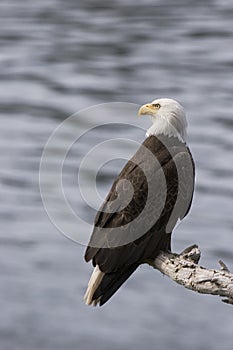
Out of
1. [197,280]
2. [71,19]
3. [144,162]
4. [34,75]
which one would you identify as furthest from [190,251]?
[71,19]

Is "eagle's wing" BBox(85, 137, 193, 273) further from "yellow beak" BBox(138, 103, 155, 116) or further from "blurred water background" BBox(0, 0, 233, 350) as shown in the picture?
"blurred water background" BBox(0, 0, 233, 350)

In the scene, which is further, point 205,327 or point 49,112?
point 49,112

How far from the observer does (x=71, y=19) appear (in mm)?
37094

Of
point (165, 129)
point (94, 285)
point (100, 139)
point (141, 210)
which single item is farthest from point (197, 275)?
point (100, 139)

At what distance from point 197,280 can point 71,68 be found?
2406 cm

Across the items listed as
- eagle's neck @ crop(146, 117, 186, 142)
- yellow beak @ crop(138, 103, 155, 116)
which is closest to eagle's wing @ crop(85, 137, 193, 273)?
eagle's neck @ crop(146, 117, 186, 142)

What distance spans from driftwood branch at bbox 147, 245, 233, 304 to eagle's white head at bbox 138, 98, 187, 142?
1.30 metres

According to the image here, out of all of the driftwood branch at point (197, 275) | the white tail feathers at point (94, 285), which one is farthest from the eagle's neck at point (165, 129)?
A: the driftwood branch at point (197, 275)

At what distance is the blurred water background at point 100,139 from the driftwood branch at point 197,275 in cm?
996

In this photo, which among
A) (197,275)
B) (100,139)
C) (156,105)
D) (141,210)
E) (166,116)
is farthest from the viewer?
(100,139)

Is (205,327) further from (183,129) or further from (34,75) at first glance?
(34,75)

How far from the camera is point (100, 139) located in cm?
2662

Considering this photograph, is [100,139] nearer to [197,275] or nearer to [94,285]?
[94,285]

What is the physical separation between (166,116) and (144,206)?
2.25ft
